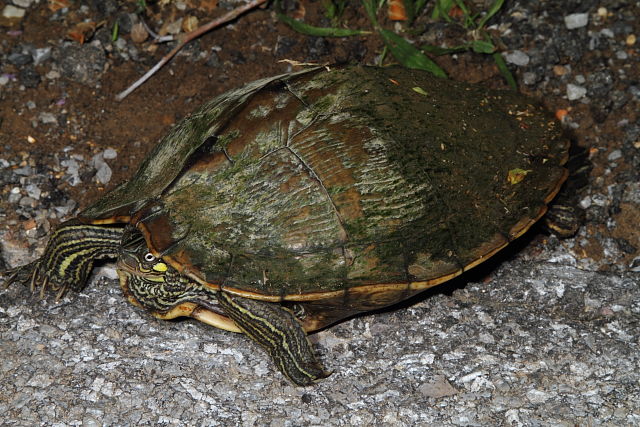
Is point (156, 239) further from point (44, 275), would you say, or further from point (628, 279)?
point (628, 279)

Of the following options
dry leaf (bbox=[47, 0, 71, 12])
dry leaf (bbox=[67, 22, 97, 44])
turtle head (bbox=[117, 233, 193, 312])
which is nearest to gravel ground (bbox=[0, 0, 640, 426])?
turtle head (bbox=[117, 233, 193, 312])

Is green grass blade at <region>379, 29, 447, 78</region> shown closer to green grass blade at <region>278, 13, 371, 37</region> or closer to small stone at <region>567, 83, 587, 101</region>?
green grass blade at <region>278, 13, 371, 37</region>

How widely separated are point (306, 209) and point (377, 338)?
2.67ft

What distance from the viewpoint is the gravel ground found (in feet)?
11.1

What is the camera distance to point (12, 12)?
16.4ft

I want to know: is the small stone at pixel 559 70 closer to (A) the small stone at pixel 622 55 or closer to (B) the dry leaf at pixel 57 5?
(A) the small stone at pixel 622 55

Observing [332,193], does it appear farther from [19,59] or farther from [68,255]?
[19,59]

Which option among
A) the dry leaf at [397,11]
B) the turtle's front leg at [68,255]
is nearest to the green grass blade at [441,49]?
the dry leaf at [397,11]

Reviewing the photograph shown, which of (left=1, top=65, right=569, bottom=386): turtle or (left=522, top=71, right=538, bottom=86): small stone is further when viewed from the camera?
(left=522, top=71, right=538, bottom=86): small stone

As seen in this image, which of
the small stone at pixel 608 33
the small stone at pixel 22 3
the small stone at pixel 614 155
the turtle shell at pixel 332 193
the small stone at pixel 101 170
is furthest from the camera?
the small stone at pixel 22 3

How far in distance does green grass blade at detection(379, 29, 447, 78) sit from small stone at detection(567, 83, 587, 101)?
807mm

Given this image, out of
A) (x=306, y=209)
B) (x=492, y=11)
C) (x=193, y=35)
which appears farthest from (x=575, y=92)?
(x=193, y=35)

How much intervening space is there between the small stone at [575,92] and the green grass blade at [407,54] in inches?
31.8

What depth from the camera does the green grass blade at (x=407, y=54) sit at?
15.2 ft
